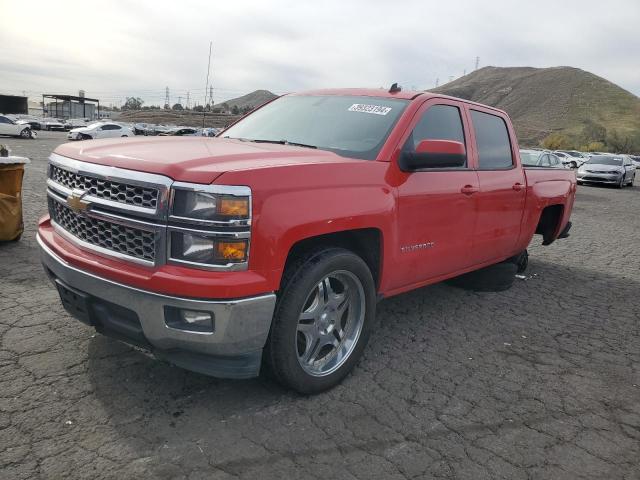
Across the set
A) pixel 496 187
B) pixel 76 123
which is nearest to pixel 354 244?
pixel 496 187

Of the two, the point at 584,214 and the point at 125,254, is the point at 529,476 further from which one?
the point at 584,214

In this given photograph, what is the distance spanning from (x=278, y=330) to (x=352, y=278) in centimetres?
65

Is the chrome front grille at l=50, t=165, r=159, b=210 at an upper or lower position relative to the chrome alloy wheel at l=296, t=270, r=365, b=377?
upper

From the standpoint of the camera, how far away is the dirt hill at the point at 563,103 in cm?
9381

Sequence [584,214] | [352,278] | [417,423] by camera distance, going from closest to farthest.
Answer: [417,423]
[352,278]
[584,214]

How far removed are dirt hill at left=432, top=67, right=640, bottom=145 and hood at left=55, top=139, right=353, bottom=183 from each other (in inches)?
3386

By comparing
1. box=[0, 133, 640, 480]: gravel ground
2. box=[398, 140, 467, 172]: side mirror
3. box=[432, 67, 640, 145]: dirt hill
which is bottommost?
box=[0, 133, 640, 480]: gravel ground

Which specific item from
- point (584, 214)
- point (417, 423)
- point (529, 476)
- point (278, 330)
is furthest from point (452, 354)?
point (584, 214)

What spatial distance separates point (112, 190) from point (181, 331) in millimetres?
846

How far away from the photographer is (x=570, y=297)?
5.50m

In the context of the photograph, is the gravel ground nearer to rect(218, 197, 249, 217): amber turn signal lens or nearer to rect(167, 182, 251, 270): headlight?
rect(167, 182, 251, 270): headlight

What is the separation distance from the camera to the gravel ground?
2447mm

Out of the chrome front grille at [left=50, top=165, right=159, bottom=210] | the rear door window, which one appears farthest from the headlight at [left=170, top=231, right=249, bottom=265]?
the rear door window

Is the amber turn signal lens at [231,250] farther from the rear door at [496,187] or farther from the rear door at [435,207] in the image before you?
the rear door at [496,187]
